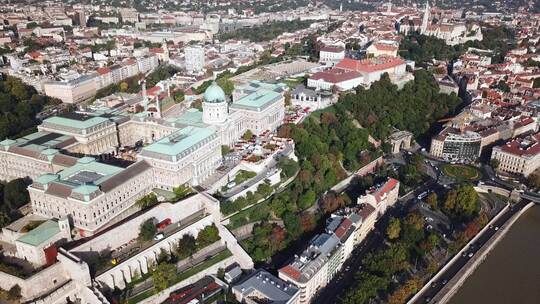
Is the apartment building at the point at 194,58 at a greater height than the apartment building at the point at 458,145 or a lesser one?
greater

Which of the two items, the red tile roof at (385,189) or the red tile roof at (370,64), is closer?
the red tile roof at (385,189)

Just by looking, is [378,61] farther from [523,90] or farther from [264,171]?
[264,171]

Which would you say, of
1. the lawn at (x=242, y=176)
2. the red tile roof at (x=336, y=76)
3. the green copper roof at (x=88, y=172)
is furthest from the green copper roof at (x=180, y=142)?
the red tile roof at (x=336, y=76)

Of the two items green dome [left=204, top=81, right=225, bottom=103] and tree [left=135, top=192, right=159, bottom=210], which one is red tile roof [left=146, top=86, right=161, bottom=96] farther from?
tree [left=135, top=192, right=159, bottom=210]

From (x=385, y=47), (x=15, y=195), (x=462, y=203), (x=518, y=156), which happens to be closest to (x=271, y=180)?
(x=462, y=203)

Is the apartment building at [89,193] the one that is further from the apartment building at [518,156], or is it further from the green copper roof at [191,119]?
the apartment building at [518,156]

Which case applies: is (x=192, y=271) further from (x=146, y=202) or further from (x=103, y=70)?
(x=103, y=70)
